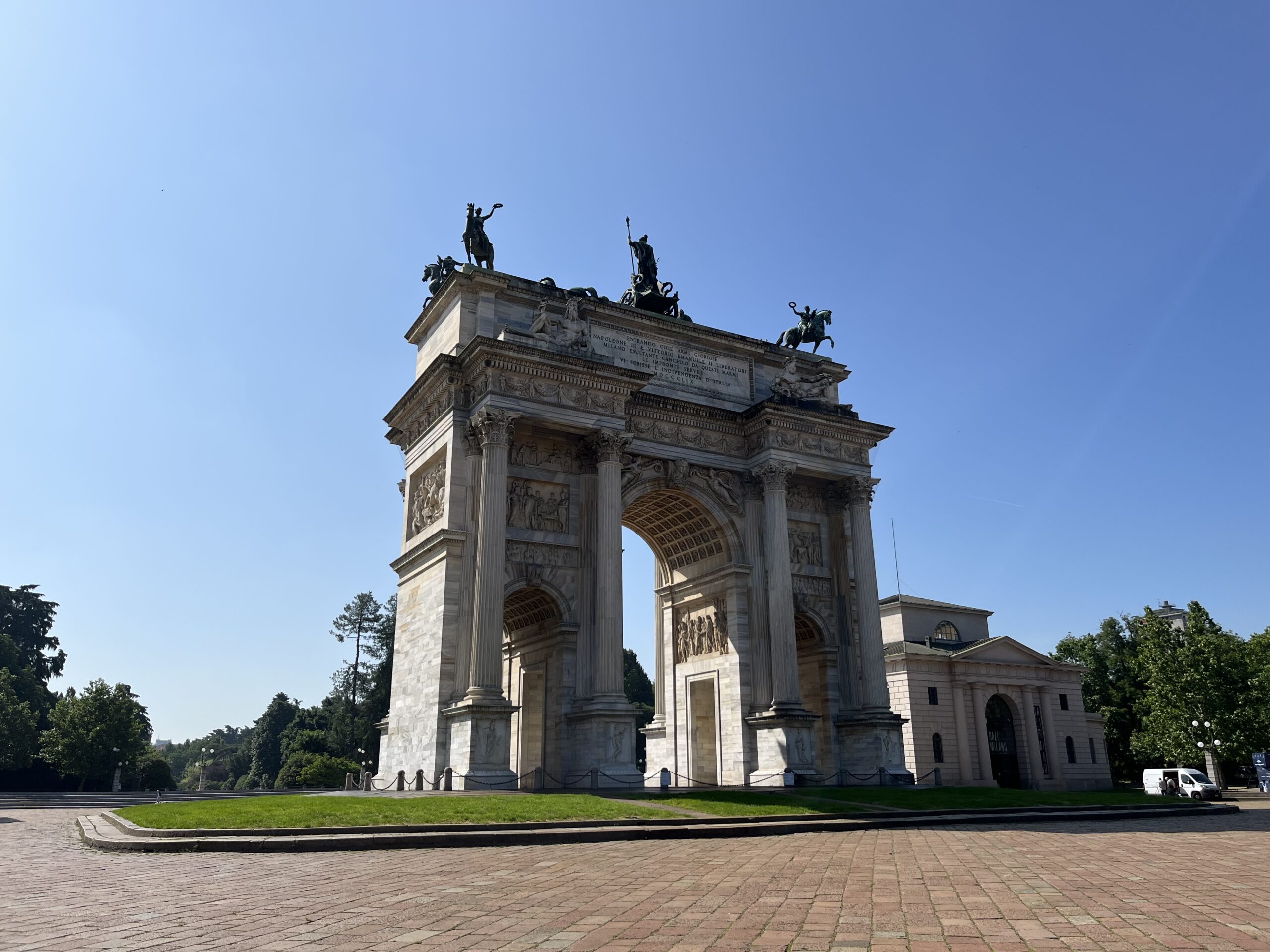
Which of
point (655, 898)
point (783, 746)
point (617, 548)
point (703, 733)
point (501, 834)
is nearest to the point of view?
point (655, 898)

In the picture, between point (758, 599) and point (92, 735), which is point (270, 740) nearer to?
point (92, 735)

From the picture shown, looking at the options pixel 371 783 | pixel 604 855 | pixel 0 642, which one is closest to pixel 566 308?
pixel 371 783

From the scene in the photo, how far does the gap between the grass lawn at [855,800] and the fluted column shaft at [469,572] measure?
283 inches

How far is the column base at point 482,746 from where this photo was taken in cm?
2747

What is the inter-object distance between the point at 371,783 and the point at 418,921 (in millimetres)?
26018

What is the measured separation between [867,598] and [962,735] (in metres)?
23.2

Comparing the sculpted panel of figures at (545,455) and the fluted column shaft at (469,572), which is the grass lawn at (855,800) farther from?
the sculpted panel of figures at (545,455)

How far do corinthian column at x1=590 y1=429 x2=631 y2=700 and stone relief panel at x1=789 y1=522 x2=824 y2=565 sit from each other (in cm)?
905

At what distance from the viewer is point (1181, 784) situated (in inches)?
2015

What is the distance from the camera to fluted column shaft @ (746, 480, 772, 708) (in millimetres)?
36000

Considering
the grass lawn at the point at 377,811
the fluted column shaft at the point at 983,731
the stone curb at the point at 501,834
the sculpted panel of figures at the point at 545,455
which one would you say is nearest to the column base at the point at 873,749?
the stone curb at the point at 501,834

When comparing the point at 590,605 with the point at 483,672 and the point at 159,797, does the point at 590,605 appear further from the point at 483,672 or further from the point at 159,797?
the point at 159,797

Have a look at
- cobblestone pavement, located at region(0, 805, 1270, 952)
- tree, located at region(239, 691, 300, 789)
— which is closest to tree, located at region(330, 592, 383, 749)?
tree, located at region(239, 691, 300, 789)

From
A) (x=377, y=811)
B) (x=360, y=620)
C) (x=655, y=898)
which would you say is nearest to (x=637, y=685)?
(x=360, y=620)
